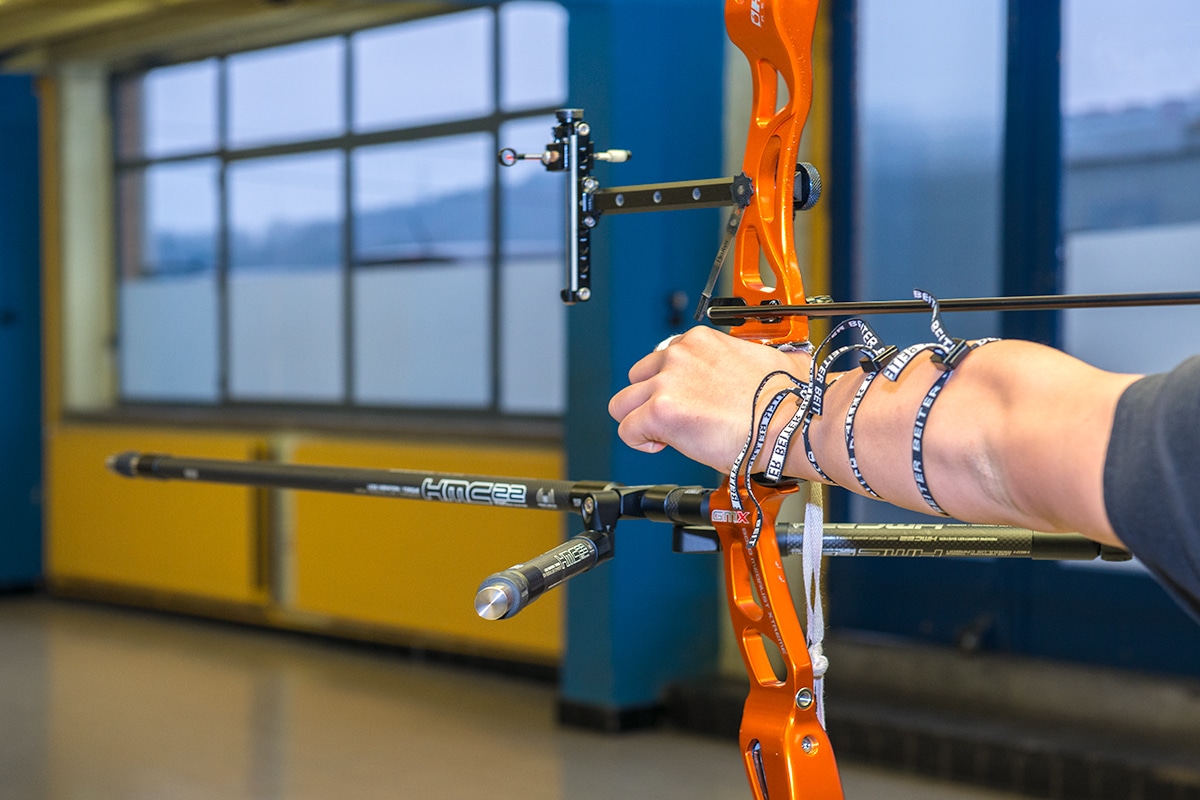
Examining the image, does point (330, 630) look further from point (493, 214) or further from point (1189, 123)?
point (1189, 123)

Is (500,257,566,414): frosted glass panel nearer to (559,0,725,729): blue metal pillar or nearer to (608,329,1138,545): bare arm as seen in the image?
(559,0,725,729): blue metal pillar

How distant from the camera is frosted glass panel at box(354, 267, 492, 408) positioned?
5059 millimetres

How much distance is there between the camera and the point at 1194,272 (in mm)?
3332

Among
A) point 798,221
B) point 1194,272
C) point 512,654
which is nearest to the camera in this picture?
point 1194,272

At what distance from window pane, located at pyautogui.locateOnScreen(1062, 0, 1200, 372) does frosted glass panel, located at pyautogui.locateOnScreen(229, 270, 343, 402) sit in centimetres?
310

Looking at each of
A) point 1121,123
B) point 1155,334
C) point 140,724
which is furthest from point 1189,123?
point 140,724

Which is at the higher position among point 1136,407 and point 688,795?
point 1136,407

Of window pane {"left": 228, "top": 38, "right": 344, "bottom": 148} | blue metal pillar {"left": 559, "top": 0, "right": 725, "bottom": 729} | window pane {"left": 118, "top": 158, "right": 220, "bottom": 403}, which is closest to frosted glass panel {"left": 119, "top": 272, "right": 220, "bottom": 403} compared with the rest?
window pane {"left": 118, "top": 158, "right": 220, "bottom": 403}

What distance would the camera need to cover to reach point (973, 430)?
0.80 metres

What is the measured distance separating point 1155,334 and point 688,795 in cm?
167

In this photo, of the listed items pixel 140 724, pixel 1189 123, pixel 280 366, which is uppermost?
pixel 1189 123

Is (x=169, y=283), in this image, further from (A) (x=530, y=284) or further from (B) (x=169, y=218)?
(A) (x=530, y=284)

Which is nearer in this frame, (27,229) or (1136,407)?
(1136,407)

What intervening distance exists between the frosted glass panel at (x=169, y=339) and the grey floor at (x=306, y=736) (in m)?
1.34
